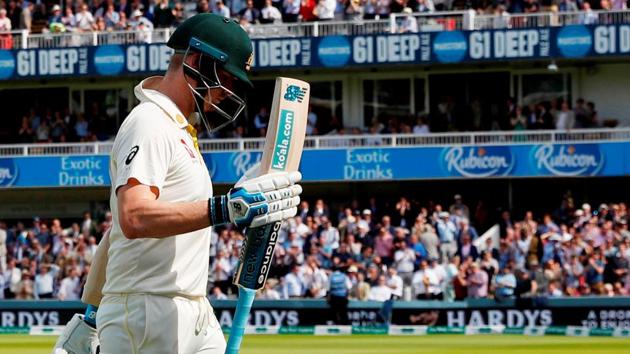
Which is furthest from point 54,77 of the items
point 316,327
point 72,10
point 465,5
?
point 316,327

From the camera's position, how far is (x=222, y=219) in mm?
4609

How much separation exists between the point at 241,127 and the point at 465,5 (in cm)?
564

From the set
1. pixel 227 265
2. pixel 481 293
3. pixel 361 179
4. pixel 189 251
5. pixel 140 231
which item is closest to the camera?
pixel 140 231

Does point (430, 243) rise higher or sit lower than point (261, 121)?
lower

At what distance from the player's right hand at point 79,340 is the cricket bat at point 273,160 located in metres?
0.97

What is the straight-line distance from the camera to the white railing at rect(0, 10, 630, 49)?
28125 millimetres

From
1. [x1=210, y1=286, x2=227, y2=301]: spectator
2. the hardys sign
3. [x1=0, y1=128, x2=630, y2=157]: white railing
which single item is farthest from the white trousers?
[x1=0, y1=128, x2=630, y2=157]: white railing

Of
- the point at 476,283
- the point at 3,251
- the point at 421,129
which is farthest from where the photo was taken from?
the point at 421,129

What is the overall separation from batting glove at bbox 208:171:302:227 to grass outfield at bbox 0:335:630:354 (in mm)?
12338

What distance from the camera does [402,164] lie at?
28.7 m

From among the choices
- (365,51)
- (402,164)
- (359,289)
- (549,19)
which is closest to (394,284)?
(359,289)

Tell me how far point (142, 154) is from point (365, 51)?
25251mm

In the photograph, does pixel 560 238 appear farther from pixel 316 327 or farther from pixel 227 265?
pixel 227 265

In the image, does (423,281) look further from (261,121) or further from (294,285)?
(261,121)
